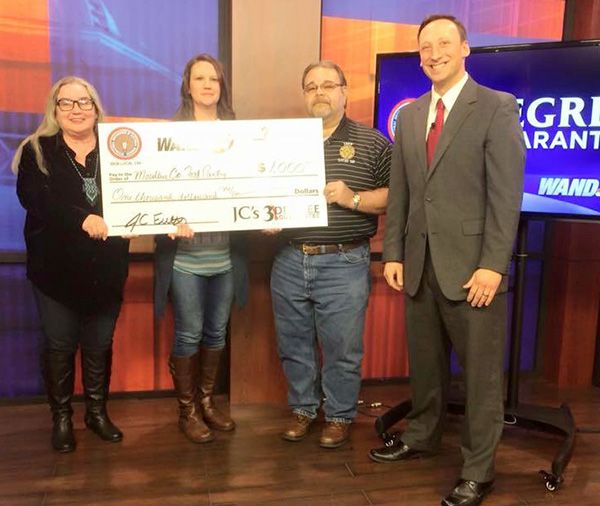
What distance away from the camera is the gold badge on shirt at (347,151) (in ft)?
8.04

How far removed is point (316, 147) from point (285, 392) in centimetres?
132

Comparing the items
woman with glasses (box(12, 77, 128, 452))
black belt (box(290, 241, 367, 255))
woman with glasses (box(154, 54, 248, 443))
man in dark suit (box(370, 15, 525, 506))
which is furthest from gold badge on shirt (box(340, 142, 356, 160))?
woman with glasses (box(12, 77, 128, 452))

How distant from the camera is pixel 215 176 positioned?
7.93ft

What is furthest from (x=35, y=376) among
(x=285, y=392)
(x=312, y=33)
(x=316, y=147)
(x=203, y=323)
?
(x=312, y=33)

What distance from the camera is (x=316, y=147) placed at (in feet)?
7.93

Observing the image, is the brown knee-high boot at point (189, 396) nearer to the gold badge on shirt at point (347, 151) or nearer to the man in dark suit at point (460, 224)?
the man in dark suit at point (460, 224)

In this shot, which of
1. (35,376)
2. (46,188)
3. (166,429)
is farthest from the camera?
(35,376)

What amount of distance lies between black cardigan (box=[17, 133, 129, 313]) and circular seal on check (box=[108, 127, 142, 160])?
0.14 meters

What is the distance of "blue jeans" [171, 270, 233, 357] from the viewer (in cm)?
250

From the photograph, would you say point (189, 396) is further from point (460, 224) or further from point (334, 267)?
point (460, 224)

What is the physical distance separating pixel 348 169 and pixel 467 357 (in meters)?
0.86

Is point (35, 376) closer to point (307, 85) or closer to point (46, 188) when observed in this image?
point (46, 188)

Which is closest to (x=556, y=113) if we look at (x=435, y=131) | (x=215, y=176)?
(x=435, y=131)

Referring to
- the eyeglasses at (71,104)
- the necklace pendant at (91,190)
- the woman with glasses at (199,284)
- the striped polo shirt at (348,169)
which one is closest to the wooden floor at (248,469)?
the woman with glasses at (199,284)
